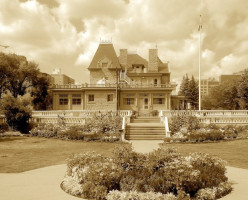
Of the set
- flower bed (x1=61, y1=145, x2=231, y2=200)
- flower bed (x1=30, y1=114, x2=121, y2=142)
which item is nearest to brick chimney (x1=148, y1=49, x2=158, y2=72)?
flower bed (x1=30, y1=114, x2=121, y2=142)

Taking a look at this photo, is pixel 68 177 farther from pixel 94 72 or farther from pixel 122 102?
pixel 94 72

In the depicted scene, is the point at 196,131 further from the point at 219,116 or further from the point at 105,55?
the point at 105,55

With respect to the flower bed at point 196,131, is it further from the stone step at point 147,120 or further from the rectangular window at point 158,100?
the rectangular window at point 158,100

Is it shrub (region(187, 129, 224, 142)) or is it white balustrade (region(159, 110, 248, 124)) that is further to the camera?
white balustrade (region(159, 110, 248, 124))

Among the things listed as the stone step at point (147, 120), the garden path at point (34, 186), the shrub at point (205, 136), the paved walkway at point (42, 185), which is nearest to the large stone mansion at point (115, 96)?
the stone step at point (147, 120)

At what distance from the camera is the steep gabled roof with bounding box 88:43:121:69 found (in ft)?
164

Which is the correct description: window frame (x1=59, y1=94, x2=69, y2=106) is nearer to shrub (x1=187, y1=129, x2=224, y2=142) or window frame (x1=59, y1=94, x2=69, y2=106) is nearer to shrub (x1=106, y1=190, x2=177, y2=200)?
shrub (x1=187, y1=129, x2=224, y2=142)

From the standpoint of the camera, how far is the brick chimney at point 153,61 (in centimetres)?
5144

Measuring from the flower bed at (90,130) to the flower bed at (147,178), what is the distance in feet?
46.5

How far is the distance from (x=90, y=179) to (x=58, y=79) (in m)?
81.9

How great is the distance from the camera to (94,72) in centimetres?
4988

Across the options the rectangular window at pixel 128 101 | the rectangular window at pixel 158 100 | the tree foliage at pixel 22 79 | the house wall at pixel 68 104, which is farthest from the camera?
the house wall at pixel 68 104

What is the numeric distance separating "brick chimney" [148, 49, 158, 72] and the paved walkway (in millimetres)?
42145

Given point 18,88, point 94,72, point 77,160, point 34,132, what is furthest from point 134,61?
point 77,160
